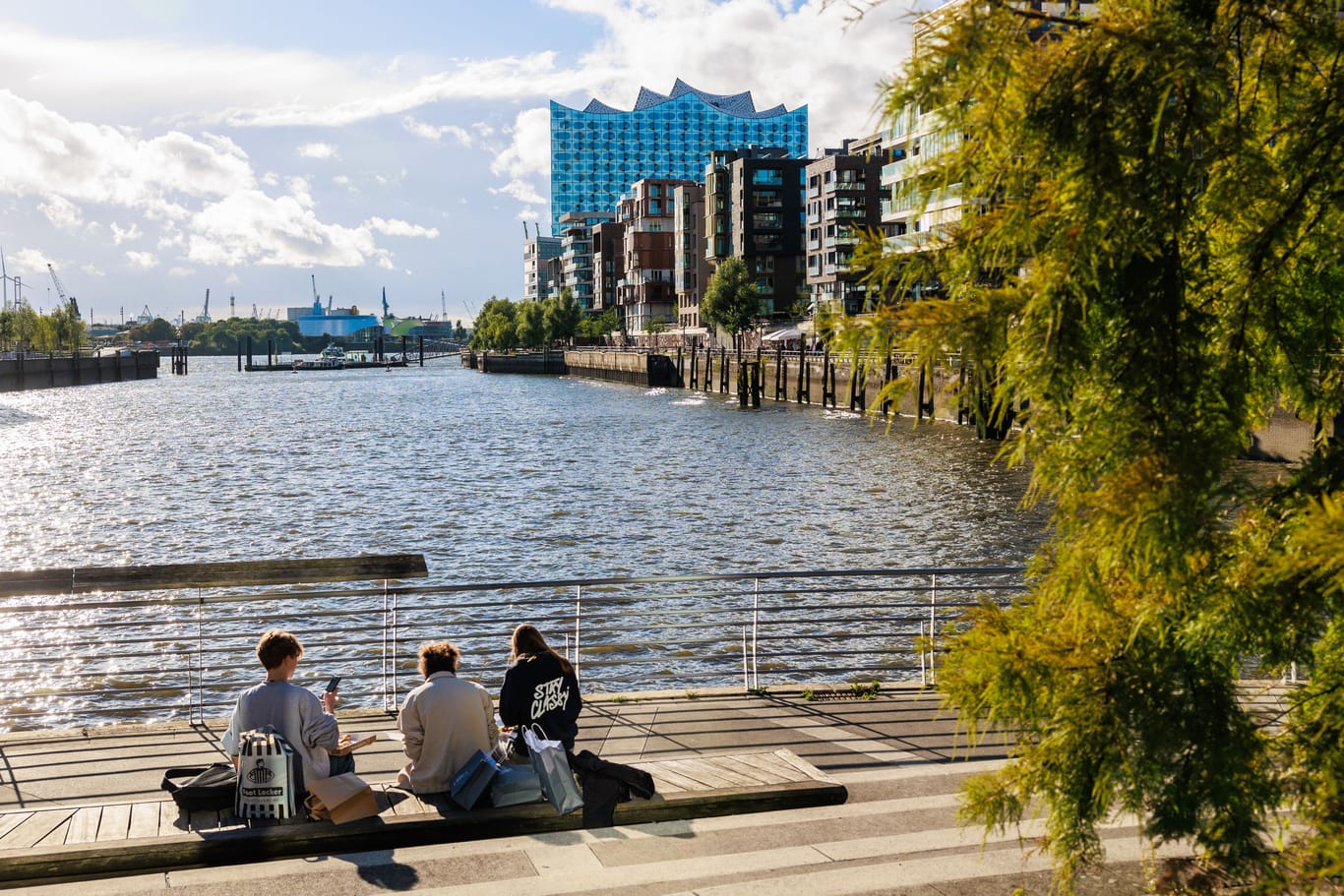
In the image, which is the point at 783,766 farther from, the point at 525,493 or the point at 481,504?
the point at 525,493

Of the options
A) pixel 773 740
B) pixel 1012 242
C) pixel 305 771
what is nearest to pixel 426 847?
pixel 305 771

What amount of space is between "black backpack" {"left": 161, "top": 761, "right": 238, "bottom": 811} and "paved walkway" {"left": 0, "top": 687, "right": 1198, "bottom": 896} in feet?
1.96

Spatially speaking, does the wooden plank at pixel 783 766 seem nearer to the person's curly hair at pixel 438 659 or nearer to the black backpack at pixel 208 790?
the person's curly hair at pixel 438 659

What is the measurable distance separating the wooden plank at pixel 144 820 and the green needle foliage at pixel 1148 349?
4.91 meters

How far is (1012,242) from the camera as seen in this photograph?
494 cm

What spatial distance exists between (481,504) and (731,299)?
89559mm

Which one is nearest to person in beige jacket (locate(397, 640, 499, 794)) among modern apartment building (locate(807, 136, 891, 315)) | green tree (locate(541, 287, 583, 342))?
modern apartment building (locate(807, 136, 891, 315))

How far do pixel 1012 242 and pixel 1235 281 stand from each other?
100 centimetres

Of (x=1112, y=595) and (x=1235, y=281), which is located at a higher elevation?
(x=1235, y=281)

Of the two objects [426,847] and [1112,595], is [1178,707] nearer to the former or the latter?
[1112,595]

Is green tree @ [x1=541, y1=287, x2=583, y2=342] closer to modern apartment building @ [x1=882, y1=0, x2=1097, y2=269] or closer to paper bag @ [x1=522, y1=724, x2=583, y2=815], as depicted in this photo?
paper bag @ [x1=522, y1=724, x2=583, y2=815]

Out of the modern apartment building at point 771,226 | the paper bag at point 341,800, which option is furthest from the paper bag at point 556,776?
the modern apartment building at point 771,226

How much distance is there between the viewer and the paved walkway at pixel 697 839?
23.1 feet

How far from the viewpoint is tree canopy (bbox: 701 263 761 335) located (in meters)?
129
